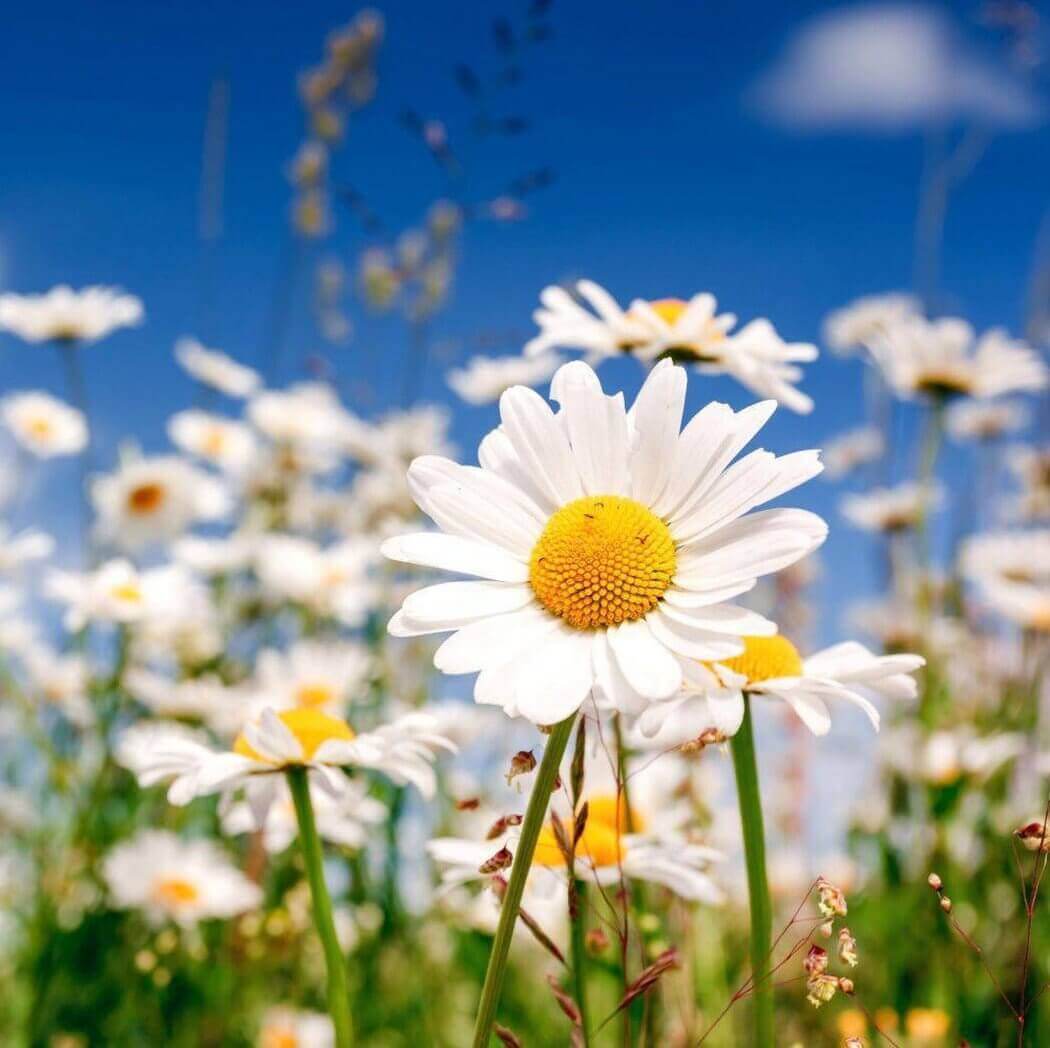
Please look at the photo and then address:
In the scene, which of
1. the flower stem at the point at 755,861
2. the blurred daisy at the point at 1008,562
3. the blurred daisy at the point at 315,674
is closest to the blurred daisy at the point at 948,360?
the blurred daisy at the point at 1008,562

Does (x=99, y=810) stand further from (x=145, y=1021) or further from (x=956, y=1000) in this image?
(x=956, y=1000)

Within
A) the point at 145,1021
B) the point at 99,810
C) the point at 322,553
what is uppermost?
the point at 322,553

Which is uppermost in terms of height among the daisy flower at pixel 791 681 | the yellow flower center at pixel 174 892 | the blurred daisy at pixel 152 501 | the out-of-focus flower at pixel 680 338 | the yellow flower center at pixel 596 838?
the blurred daisy at pixel 152 501

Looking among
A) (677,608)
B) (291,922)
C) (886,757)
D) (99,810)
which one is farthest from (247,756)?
(886,757)

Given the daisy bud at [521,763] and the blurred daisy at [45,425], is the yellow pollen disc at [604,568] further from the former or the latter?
the blurred daisy at [45,425]

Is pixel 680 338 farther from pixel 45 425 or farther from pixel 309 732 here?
A: pixel 45 425

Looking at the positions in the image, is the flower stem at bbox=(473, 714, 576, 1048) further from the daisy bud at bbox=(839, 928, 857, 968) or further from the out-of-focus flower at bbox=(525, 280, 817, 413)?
the out-of-focus flower at bbox=(525, 280, 817, 413)
